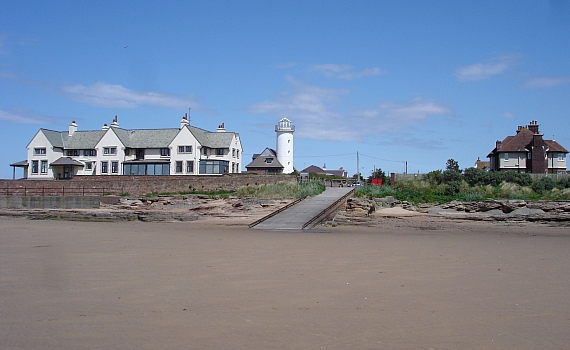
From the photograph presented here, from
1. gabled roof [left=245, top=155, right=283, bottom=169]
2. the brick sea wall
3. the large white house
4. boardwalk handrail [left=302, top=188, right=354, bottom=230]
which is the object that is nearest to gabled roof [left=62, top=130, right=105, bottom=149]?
the large white house

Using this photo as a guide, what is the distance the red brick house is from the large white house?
29.4 metres

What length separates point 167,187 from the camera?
38.2m

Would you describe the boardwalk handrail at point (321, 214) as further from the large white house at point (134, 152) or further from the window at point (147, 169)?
the window at point (147, 169)

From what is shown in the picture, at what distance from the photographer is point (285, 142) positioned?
65938 millimetres

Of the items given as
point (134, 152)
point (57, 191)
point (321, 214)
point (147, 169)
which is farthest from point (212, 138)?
point (321, 214)

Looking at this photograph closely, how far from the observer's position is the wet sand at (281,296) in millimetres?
5816

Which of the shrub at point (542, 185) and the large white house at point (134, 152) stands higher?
the large white house at point (134, 152)

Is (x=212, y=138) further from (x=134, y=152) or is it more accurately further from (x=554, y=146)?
(x=554, y=146)

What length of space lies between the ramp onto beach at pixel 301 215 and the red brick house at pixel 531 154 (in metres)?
28.7

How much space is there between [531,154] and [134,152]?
4283 centimetres

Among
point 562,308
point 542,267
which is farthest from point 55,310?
point 542,267

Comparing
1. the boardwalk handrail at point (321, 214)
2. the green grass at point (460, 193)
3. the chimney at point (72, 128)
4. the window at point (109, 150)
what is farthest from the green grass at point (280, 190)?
the chimney at point (72, 128)

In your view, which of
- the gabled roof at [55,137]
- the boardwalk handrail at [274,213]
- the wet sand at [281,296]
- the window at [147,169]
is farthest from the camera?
the gabled roof at [55,137]

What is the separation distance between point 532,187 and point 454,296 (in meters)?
31.7
